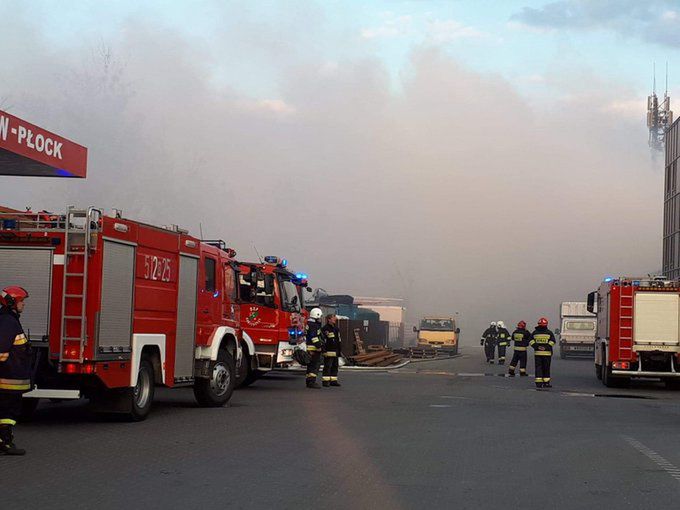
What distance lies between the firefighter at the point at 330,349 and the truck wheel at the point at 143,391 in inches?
332

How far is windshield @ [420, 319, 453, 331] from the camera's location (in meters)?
49.7

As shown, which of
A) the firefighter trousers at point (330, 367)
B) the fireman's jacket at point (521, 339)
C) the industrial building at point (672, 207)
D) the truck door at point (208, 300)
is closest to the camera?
the truck door at point (208, 300)

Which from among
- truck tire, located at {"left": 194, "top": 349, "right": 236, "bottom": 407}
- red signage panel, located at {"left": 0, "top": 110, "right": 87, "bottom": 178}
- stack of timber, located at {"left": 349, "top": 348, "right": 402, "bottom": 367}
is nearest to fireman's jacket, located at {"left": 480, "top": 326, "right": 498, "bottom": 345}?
stack of timber, located at {"left": 349, "top": 348, "right": 402, "bottom": 367}

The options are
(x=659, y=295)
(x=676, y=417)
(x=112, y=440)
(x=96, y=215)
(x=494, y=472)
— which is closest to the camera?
(x=494, y=472)

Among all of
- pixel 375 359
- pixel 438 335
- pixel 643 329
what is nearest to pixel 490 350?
pixel 375 359

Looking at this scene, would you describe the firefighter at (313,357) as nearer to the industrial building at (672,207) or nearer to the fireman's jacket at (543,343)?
the fireman's jacket at (543,343)

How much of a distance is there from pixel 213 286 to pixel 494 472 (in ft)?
26.2

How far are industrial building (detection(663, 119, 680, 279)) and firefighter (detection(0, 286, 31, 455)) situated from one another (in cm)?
3999

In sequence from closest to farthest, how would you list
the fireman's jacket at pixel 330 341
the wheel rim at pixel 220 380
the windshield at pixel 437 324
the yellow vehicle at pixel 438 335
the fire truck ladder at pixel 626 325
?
1. the wheel rim at pixel 220 380
2. the fireman's jacket at pixel 330 341
3. the fire truck ladder at pixel 626 325
4. the yellow vehicle at pixel 438 335
5. the windshield at pixel 437 324

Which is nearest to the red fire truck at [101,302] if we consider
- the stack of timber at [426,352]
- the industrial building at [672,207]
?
the stack of timber at [426,352]

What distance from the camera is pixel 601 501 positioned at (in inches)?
309

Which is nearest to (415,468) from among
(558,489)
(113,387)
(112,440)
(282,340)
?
(558,489)

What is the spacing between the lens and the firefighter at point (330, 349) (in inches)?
864

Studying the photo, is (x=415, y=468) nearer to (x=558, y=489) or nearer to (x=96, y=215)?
(x=558, y=489)
